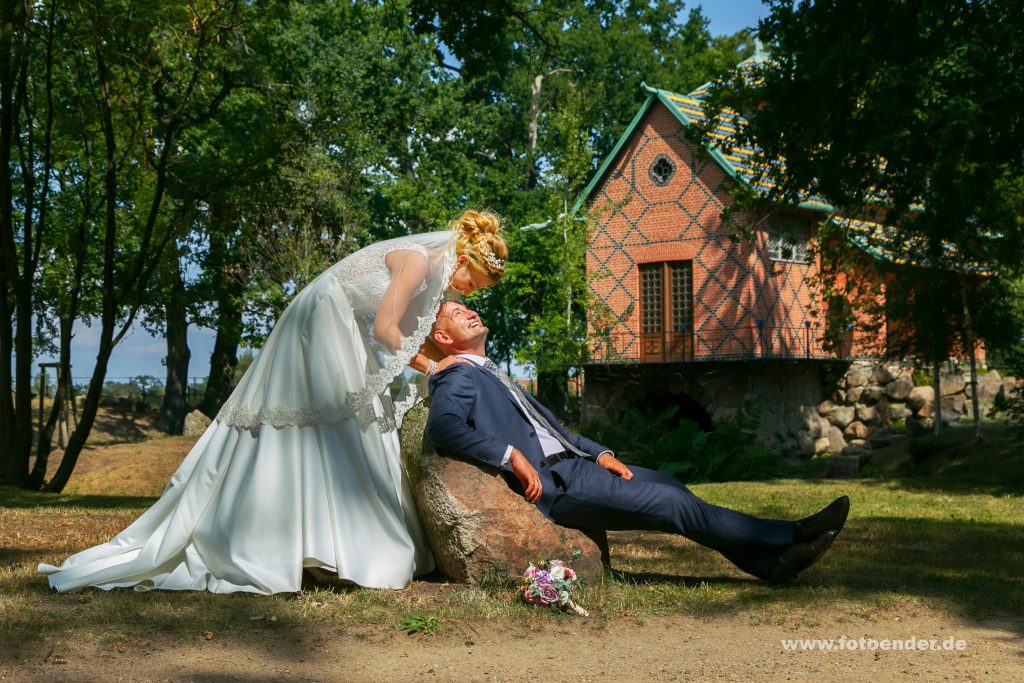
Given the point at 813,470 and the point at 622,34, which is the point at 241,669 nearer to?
the point at 813,470

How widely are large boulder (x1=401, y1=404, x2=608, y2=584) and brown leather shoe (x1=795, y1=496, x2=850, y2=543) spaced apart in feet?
3.86

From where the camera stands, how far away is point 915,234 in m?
18.1

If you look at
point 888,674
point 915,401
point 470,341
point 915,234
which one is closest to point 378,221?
point 915,401

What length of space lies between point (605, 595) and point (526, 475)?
2.56 ft

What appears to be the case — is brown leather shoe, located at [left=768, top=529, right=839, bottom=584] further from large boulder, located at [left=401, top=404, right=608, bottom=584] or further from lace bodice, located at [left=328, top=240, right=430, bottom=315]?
lace bodice, located at [left=328, top=240, right=430, bottom=315]

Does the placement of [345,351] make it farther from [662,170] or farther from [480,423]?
[662,170]

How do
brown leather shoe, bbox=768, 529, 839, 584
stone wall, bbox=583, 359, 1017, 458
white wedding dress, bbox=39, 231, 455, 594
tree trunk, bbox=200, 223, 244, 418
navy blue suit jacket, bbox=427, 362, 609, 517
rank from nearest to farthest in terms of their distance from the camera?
navy blue suit jacket, bbox=427, 362, 609, 517 → brown leather shoe, bbox=768, 529, 839, 584 → white wedding dress, bbox=39, 231, 455, 594 → stone wall, bbox=583, 359, 1017, 458 → tree trunk, bbox=200, 223, 244, 418

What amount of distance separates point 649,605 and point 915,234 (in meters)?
14.2

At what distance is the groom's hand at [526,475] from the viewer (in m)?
5.75

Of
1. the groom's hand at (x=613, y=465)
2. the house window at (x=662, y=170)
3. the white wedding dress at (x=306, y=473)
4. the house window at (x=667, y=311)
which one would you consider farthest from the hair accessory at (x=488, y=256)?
the house window at (x=662, y=170)

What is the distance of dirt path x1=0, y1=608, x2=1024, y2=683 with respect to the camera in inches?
173


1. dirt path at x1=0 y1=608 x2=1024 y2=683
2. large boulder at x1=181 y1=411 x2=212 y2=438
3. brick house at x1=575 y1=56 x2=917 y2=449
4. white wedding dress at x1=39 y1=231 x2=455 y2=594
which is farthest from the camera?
large boulder at x1=181 y1=411 x2=212 y2=438

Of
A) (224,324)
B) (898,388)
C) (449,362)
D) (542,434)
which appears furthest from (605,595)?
(224,324)

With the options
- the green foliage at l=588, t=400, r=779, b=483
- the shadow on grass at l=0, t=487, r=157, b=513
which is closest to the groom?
the shadow on grass at l=0, t=487, r=157, b=513
